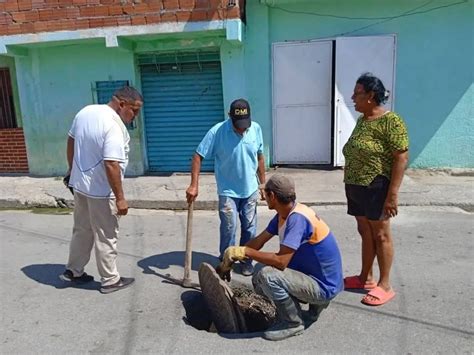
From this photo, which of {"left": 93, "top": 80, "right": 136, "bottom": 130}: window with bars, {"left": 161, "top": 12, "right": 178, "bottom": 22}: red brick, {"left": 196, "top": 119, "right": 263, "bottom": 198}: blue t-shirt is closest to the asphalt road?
{"left": 196, "top": 119, "right": 263, "bottom": 198}: blue t-shirt

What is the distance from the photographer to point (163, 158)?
28.1 feet

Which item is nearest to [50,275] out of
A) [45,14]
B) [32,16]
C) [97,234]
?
[97,234]

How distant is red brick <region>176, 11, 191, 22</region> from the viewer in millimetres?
7150

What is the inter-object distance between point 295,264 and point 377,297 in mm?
826

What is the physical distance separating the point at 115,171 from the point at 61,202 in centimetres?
395

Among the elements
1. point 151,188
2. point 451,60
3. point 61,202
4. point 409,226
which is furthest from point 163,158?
point 451,60

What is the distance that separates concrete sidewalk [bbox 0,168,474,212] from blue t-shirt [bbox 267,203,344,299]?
3.34 metres

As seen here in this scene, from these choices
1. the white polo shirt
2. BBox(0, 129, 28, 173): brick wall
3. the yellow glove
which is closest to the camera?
the yellow glove

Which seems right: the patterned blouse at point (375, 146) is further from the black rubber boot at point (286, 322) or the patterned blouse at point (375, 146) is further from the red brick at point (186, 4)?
the red brick at point (186, 4)

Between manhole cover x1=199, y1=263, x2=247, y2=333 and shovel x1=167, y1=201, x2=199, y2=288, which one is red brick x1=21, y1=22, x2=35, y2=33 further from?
manhole cover x1=199, y1=263, x2=247, y2=333

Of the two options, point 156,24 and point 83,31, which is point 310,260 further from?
point 83,31

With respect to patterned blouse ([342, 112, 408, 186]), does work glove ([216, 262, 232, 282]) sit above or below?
below

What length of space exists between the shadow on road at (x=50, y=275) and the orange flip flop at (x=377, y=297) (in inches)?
89.5

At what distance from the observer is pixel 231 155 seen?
3.68 metres
